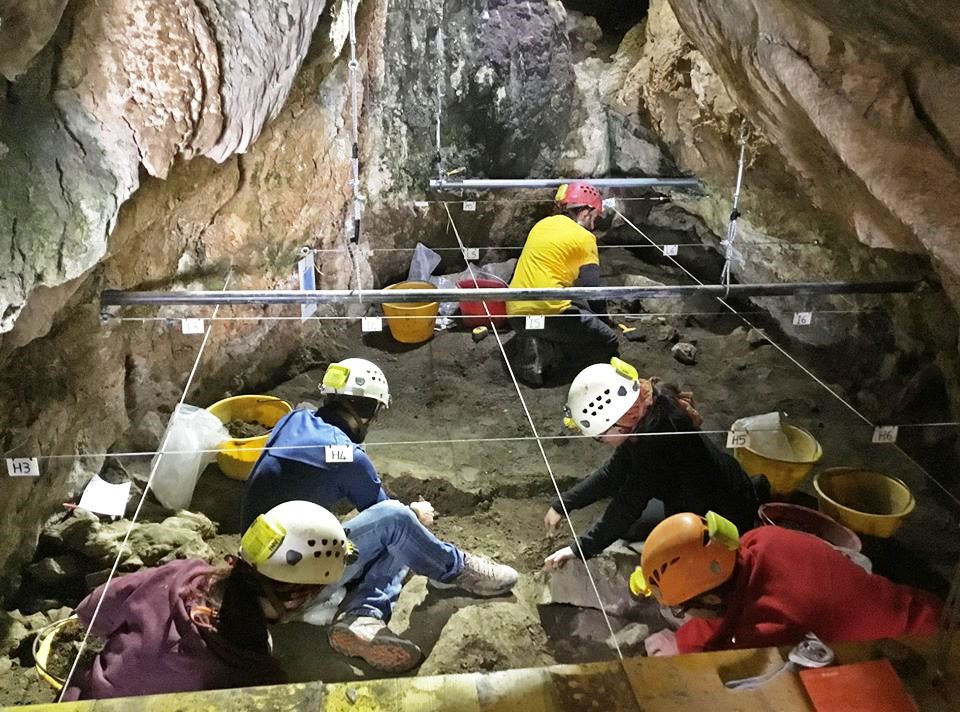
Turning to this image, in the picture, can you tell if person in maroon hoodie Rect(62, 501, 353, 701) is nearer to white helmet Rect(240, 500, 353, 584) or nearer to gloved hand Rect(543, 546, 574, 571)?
white helmet Rect(240, 500, 353, 584)

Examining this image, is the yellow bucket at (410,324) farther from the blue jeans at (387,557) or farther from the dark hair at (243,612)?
the dark hair at (243,612)

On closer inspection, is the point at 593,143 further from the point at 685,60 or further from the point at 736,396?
the point at 736,396

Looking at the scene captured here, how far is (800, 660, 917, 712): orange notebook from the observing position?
152cm

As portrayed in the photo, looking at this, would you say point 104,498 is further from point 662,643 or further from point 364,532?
point 662,643

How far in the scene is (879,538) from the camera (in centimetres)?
269

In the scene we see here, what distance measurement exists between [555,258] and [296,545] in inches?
104

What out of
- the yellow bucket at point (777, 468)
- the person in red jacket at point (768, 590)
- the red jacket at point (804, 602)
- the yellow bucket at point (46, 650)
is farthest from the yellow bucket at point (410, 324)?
the red jacket at point (804, 602)

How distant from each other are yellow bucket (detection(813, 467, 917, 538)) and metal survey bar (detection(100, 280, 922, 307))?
754 mm

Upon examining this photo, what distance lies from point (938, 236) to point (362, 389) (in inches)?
77.9

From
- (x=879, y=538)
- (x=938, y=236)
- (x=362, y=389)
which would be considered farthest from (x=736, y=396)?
(x=362, y=389)

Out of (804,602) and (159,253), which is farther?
(159,253)

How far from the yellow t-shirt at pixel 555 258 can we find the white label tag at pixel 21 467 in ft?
8.23

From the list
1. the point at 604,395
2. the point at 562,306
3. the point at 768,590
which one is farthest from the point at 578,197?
the point at 768,590

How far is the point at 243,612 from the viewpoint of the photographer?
188 cm
